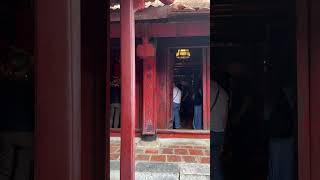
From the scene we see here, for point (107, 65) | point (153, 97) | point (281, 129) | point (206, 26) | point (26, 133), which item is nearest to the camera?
point (26, 133)

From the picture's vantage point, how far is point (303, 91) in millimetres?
1196

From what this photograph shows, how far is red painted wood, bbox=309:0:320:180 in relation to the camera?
3.76ft

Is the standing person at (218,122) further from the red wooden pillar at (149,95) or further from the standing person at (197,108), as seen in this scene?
the standing person at (197,108)

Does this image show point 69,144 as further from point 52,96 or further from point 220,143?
point 220,143

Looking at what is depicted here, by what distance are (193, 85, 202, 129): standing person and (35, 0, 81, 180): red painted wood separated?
5682mm

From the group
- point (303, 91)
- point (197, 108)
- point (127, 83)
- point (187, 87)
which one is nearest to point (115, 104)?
point (187, 87)

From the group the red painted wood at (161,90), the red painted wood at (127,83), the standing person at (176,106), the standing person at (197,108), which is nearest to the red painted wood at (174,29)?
the red painted wood at (161,90)

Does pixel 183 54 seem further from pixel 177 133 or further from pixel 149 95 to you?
pixel 177 133

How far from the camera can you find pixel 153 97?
6176mm

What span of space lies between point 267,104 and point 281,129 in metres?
0.14

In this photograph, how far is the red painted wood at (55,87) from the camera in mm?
802

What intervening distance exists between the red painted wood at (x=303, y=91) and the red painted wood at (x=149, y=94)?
15.8 feet

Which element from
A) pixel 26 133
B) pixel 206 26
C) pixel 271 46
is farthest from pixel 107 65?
pixel 206 26

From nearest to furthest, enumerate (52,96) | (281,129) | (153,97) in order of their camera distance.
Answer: (52,96), (281,129), (153,97)
